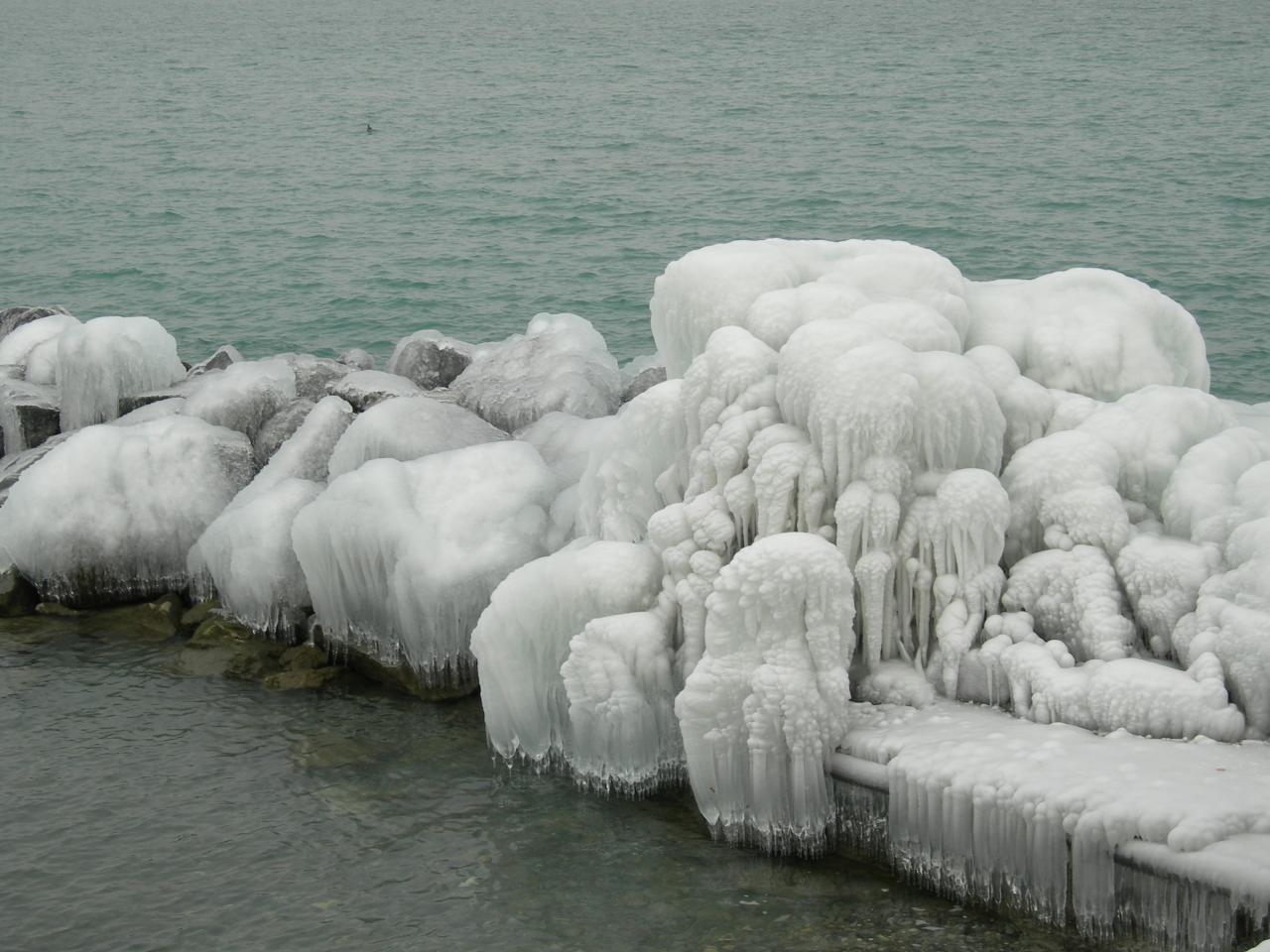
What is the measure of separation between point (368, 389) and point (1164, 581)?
28.4 ft

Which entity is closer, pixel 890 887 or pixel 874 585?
pixel 890 887

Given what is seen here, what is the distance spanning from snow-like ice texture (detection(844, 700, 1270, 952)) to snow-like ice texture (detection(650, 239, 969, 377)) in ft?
10.2

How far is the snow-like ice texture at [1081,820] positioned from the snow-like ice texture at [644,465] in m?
2.47

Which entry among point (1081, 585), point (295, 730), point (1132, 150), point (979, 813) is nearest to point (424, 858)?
point (295, 730)

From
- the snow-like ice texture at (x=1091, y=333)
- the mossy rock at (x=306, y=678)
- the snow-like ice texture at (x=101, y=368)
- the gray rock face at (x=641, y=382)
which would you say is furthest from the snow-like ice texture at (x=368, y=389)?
the snow-like ice texture at (x=1091, y=333)

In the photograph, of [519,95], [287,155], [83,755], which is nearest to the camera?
[83,755]

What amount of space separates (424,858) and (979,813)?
385cm

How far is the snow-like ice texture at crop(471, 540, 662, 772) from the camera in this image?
10758 millimetres

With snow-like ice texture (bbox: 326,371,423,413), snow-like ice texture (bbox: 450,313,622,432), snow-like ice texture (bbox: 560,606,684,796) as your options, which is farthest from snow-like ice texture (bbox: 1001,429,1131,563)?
snow-like ice texture (bbox: 326,371,423,413)

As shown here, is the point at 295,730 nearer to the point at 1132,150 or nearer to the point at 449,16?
the point at 1132,150

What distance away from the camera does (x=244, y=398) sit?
1627 cm

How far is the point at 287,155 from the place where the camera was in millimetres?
41156

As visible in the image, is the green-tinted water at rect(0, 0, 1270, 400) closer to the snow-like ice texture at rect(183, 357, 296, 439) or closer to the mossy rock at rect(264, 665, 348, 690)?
the snow-like ice texture at rect(183, 357, 296, 439)

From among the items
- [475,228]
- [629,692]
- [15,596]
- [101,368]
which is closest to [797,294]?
[629,692]
